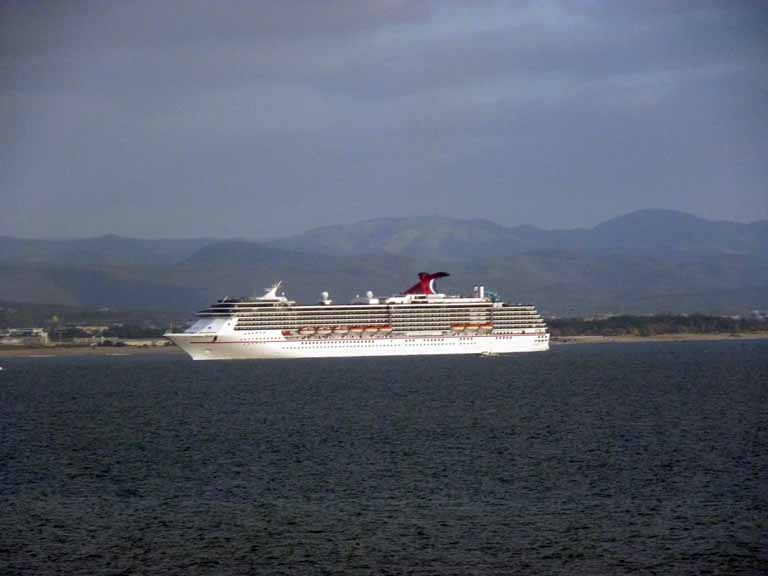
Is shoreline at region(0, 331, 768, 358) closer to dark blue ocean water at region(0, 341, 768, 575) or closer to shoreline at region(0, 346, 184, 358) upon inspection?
shoreline at region(0, 346, 184, 358)

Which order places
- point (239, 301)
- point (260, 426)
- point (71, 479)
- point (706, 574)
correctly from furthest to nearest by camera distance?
point (239, 301)
point (260, 426)
point (71, 479)
point (706, 574)

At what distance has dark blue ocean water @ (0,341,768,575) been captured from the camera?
26.2 meters

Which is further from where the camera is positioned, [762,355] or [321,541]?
[762,355]

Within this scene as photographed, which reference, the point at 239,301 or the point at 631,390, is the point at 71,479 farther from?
the point at 239,301

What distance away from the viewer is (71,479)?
36.3 metres

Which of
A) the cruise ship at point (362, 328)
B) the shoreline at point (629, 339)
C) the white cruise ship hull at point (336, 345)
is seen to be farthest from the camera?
the shoreline at point (629, 339)

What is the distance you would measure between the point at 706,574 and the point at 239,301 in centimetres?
8508

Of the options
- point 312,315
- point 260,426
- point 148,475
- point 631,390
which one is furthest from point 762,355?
point 148,475

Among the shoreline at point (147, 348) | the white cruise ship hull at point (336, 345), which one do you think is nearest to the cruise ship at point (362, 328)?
the white cruise ship hull at point (336, 345)

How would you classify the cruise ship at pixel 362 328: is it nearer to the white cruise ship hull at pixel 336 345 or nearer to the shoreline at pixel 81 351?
the white cruise ship hull at pixel 336 345

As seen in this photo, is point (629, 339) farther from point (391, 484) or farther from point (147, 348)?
point (391, 484)

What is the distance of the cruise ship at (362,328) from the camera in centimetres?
10706

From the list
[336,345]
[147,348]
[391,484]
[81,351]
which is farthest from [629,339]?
[391,484]

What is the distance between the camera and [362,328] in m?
111
